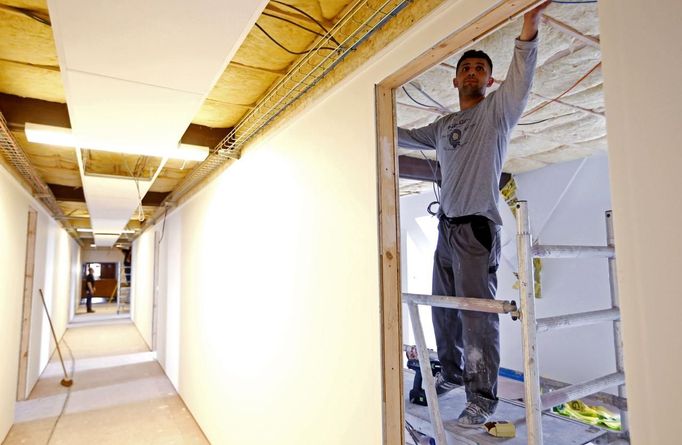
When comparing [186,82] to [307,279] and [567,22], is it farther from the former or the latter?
[567,22]

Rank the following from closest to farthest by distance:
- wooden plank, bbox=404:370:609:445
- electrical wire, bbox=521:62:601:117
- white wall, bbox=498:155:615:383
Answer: wooden plank, bbox=404:370:609:445, electrical wire, bbox=521:62:601:117, white wall, bbox=498:155:615:383

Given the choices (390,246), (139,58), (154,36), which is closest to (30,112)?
(139,58)

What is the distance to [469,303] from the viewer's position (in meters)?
1.35

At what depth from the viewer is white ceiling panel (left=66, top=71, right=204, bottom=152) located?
1701mm

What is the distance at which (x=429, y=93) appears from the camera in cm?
236

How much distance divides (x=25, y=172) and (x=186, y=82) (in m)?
2.86

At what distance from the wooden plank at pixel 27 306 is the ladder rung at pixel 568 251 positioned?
200 inches

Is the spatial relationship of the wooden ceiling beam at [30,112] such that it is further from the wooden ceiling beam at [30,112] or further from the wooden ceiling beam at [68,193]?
the wooden ceiling beam at [68,193]

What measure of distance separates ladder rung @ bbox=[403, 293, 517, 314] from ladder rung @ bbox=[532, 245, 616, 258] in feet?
0.66

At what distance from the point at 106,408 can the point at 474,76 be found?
474cm

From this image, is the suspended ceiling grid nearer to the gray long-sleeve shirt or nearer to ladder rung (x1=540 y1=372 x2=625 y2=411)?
the gray long-sleeve shirt

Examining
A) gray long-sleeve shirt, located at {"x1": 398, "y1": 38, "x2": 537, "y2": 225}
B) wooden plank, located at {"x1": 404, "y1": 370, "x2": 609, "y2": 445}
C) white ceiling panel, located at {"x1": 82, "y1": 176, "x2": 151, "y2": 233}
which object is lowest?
wooden plank, located at {"x1": 404, "y1": 370, "x2": 609, "y2": 445}

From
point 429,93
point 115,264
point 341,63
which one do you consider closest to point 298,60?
point 341,63

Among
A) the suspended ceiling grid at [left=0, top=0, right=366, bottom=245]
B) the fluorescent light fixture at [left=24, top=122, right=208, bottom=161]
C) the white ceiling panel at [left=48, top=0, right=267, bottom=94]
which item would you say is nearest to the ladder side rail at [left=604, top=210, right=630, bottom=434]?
the suspended ceiling grid at [left=0, top=0, right=366, bottom=245]
